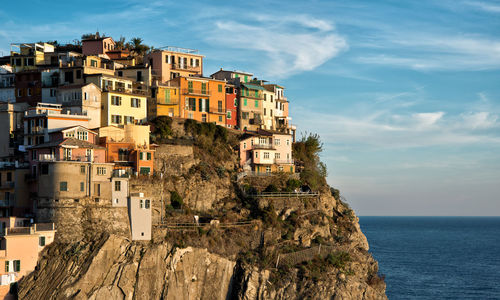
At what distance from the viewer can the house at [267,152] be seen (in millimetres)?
87062

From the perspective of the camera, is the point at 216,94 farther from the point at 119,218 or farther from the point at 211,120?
the point at 119,218

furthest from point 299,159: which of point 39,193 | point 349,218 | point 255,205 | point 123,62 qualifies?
point 39,193

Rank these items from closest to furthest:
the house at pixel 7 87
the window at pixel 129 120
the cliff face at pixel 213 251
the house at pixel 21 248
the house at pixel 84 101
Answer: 1. the house at pixel 21 248
2. the cliff face at pixel 213 251
3. the house at pixel 84 101
4. the window at pixel 129 120
5. the house at pixel 7 87

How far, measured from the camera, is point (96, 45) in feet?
317

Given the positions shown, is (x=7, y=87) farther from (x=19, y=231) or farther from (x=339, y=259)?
(x=339, y=259)

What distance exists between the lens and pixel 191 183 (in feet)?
246

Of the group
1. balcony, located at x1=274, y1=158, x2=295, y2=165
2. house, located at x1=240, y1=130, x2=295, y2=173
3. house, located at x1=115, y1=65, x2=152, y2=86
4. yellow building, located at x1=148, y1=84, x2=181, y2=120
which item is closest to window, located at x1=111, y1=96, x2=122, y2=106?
yellow building, located at x1=148, y1=84, x2=181, y2=120

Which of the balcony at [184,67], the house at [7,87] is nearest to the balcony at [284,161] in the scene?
the balcony at [184,67]

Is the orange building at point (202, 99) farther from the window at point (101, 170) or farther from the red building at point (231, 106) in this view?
the window at point (101, 170)

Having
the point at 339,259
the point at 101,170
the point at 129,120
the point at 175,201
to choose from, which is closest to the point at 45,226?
the point at 101,170

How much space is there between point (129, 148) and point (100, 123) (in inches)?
282

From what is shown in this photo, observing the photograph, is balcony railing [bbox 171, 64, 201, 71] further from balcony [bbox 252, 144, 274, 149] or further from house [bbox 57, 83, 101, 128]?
house [bbox 57, 83, 101, 128]

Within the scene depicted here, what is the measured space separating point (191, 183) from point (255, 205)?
337 inches

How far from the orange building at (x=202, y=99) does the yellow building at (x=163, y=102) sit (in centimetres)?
131
